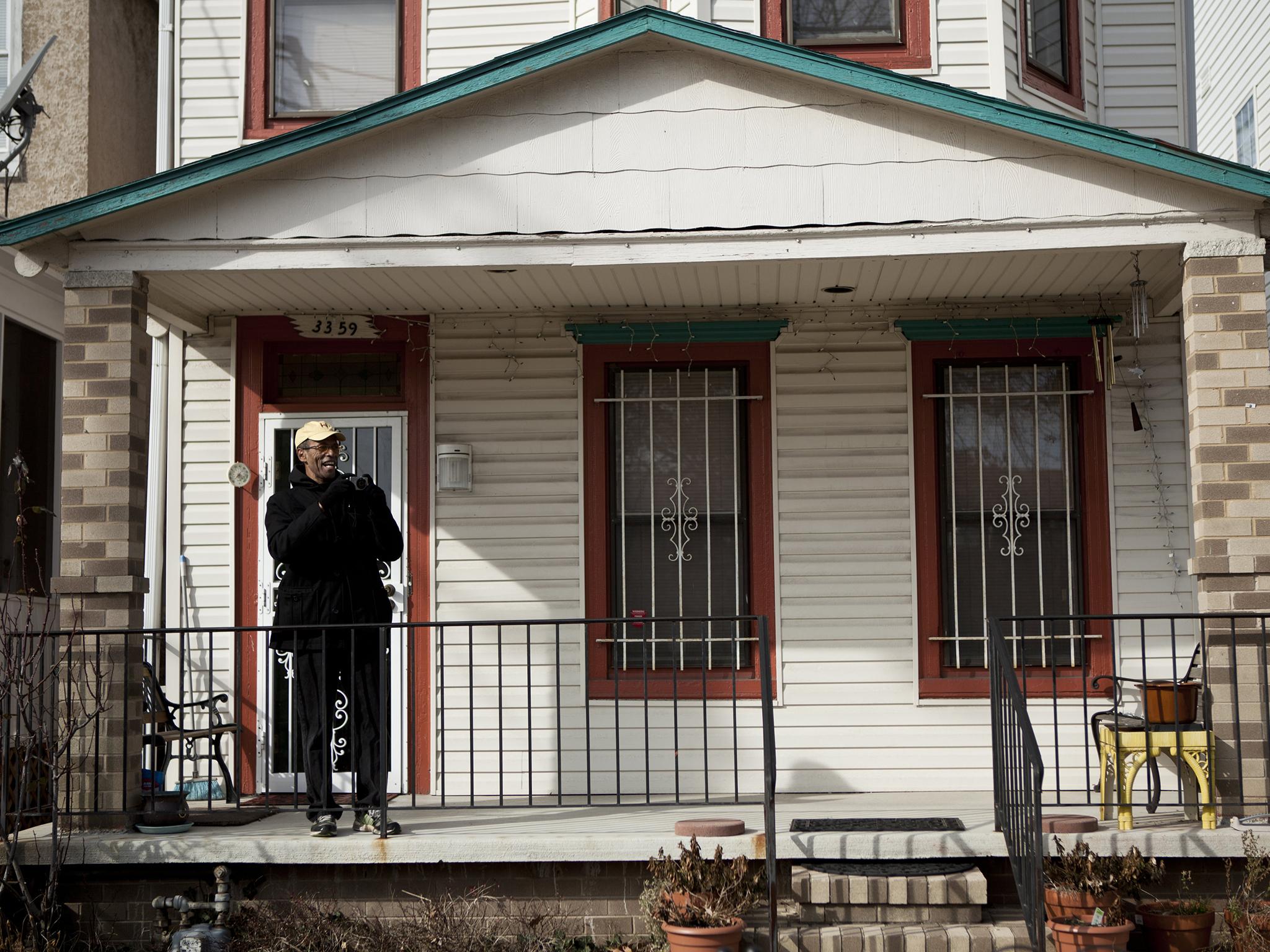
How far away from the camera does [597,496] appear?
319 inches

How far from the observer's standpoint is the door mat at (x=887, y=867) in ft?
19.1

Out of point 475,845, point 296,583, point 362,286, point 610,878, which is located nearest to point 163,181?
point 362,286

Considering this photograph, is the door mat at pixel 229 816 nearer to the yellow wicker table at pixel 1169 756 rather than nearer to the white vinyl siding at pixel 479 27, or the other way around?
the yellow wicker table at pixel 1169 756

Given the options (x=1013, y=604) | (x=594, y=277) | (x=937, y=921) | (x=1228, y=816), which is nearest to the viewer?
(x=937, y=921)

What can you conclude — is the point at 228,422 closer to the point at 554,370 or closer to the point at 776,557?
the point at 554,370

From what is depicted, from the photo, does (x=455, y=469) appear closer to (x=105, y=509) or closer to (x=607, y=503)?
(x=607, y=503)

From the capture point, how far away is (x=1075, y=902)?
554 cm

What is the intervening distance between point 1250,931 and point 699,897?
2138mm

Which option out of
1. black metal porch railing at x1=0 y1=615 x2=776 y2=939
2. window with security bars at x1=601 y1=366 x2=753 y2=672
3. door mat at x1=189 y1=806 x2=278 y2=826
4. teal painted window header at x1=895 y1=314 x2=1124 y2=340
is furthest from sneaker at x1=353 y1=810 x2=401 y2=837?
teal painted window header at x1=895 y1=314 x2=1124 y2=340

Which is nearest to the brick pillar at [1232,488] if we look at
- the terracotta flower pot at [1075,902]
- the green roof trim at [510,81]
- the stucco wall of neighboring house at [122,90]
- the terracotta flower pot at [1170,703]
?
the terracotta flower pot at [1170,703]

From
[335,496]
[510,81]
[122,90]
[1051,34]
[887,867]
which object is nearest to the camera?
[887,867]

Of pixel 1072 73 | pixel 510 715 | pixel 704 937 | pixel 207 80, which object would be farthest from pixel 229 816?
pixel 1072 73

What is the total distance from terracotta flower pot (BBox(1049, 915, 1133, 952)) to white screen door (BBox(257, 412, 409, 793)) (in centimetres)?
384

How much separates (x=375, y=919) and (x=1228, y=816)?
149 inches
